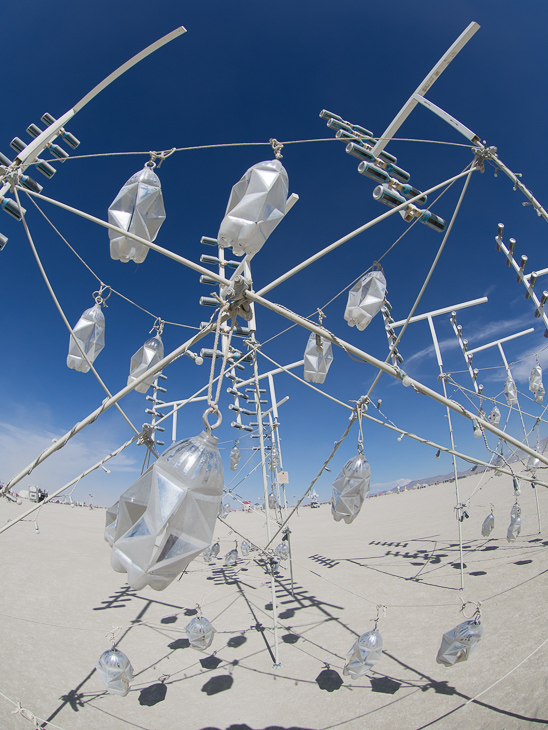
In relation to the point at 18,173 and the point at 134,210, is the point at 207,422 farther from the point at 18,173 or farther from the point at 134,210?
the point at 18,173

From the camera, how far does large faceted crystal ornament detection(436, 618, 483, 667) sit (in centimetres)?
457

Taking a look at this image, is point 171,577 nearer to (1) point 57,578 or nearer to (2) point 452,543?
(1) point 57,578

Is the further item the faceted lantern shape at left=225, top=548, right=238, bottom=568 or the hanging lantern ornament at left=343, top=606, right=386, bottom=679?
the faceted lantern shape at left=225, top=548, right=238, bottom=568

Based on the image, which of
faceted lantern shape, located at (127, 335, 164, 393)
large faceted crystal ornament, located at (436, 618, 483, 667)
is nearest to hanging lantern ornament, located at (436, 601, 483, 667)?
large faceted crystal ornament, located at (436, 618, 483, 667)

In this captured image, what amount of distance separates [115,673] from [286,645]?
129 inches

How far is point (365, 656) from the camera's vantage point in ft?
15.9

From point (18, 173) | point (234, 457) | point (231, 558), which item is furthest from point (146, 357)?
point (231, 558)

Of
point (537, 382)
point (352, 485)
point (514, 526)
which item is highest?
point (537, 382)

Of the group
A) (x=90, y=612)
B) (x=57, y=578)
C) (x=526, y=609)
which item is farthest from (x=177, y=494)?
(x=57, y=578)

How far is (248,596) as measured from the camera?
9.62 meters

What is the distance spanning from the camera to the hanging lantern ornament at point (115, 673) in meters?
4.72

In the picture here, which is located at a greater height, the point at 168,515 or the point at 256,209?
the point at 256,209

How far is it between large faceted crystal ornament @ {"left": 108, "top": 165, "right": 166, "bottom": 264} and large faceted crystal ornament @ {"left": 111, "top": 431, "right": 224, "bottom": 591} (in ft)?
9.74

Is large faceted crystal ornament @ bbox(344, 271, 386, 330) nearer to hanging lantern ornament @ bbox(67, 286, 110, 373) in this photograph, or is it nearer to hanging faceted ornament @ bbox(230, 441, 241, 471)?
hanging lantern ornament @ bbox(67, 286, 110, 373)
